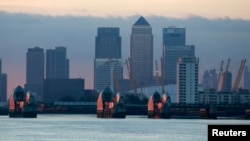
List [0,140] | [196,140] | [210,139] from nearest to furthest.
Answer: [210,139] → [0,140] → [196,140]

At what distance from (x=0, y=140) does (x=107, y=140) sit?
1102 cm

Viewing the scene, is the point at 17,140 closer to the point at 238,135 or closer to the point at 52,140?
the point at 52,140

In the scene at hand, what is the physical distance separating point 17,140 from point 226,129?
69.3 m

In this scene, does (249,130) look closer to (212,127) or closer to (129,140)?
(212,127)

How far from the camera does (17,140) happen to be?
10362 centimetres

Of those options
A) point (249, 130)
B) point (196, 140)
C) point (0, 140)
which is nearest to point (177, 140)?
point (196, 140)

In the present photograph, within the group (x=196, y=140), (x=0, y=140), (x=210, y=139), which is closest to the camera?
(x=210, y=139)

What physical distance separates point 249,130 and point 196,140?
7315 centimetres

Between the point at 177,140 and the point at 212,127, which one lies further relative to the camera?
the point at 177,140

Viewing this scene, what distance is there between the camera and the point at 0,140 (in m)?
102

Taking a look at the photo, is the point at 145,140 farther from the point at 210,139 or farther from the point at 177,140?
the point at 210,139

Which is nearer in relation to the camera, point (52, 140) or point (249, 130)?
point (249, 130)

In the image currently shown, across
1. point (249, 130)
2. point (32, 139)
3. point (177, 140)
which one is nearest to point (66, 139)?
point (32, 139)

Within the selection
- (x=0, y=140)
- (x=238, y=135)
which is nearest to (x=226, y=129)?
(x=238, y=135)
